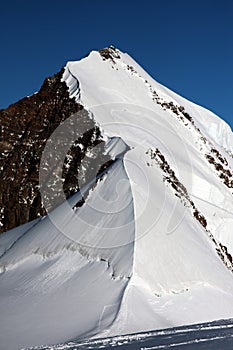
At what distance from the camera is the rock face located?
89.7 ft

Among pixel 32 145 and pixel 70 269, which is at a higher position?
pixel 32 145

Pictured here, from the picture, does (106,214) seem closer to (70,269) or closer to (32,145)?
(70,269)

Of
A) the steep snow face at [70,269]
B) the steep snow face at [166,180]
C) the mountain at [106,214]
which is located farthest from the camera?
the steep snow face at [166,180]

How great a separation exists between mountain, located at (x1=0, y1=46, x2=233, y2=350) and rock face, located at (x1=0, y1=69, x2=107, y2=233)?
0.08 m

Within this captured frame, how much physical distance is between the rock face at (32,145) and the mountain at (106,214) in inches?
3.2

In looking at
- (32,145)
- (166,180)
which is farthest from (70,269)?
(32,145)

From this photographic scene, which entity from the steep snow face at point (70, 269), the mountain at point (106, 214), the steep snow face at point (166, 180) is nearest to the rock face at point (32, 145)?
the mountain at point (106, 214)

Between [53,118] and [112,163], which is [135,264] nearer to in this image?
[112,163]

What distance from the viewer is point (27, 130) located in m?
32.7

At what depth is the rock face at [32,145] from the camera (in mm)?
27328

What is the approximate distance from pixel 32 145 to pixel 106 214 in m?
14.5

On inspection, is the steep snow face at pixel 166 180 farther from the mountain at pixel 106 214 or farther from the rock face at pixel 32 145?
the rock face at pixel 32 145

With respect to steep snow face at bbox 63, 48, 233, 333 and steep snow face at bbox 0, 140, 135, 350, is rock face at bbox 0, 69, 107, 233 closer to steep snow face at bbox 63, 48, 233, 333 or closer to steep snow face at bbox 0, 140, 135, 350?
steep snow face at bbox 63, 48, 233, 333

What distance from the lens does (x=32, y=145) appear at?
31.6 metres
